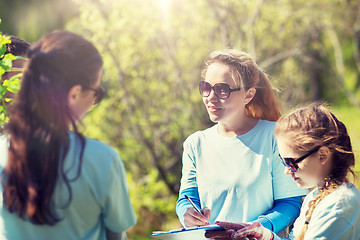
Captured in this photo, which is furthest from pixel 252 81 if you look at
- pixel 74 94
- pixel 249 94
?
pixel 74 94

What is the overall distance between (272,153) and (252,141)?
12cm

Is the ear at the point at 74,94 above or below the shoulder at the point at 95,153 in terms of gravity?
above

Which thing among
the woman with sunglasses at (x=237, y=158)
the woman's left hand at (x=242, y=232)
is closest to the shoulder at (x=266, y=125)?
the woman with sunglasses at (x=237, y=158)

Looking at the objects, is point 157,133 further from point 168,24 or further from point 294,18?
point 294,18

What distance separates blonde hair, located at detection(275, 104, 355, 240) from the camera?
6.95 feet

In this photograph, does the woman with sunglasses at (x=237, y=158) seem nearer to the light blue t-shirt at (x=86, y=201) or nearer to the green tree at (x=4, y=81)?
the light blue t-shirt at (x=86, y=201)

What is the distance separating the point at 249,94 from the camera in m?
2.60

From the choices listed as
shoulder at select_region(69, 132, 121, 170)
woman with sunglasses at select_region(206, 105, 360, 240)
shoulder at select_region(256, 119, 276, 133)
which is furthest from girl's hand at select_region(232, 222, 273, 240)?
shoulder at select_region(69, 132, 121, 170)

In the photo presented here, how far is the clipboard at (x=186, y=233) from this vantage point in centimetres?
216

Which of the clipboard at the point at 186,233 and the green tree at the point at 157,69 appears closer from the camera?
the clipboard at the point at 186,233

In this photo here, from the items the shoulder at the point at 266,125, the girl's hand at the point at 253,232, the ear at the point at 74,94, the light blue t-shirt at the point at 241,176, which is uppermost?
the ear at the point at 74,94

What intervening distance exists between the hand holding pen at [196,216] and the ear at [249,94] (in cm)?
60

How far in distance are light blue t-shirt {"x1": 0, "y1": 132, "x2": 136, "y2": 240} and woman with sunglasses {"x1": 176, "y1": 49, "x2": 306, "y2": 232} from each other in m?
0.75

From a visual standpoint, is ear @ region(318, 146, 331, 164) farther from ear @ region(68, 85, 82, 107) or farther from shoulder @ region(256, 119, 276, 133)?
ear @ region(68, 85, 82, 107)
